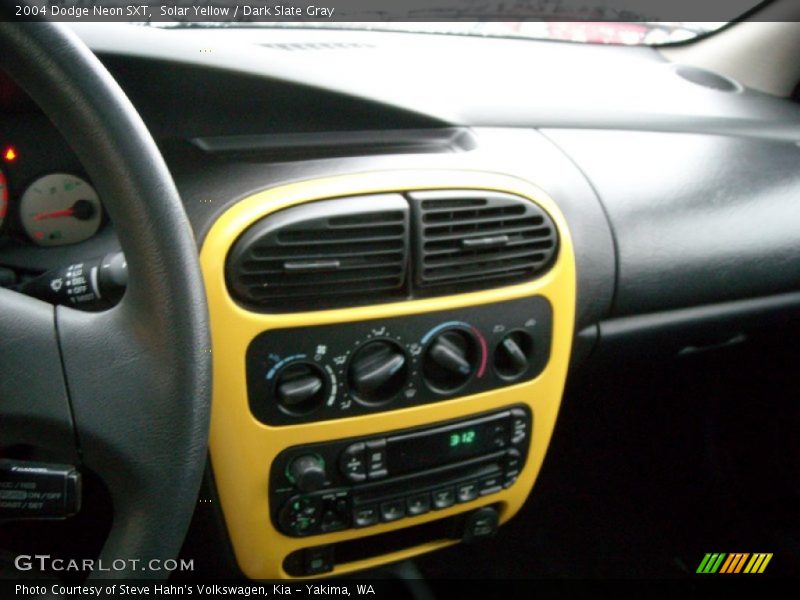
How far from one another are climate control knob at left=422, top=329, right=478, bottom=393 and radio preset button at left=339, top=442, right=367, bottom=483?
0.13 metres

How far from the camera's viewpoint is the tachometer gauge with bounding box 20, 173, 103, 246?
1.10 m

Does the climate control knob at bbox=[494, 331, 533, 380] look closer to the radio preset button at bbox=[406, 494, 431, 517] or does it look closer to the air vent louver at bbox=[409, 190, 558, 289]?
the air vent louver at bbox=[409, 190, 558, 289]

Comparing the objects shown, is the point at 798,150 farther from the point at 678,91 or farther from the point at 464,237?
the point at 464,237

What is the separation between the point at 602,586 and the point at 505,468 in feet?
2.13

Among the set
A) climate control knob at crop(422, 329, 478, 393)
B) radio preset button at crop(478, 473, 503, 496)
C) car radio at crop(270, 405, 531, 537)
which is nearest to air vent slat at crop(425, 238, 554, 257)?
climate control knob at crop(422, 329, 478, 393)

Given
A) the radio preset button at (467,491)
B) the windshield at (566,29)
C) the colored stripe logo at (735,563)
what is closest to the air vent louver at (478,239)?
the radio preset button at (467,491)

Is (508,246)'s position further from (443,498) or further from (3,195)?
(3,195)

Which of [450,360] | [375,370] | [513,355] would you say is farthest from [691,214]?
[375,370]

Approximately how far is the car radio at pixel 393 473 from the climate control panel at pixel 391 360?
0.05 m

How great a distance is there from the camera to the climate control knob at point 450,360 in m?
1.16

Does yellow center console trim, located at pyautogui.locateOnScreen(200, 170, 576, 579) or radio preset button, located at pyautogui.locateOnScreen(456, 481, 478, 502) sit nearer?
yellow center console trim, located at pyautogui.locateOnScreen(200, 170, 576, 579)

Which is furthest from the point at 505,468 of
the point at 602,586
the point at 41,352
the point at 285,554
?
the point at 41,352

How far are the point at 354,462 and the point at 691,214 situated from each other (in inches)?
26.9

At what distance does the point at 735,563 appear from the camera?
6.07ft
